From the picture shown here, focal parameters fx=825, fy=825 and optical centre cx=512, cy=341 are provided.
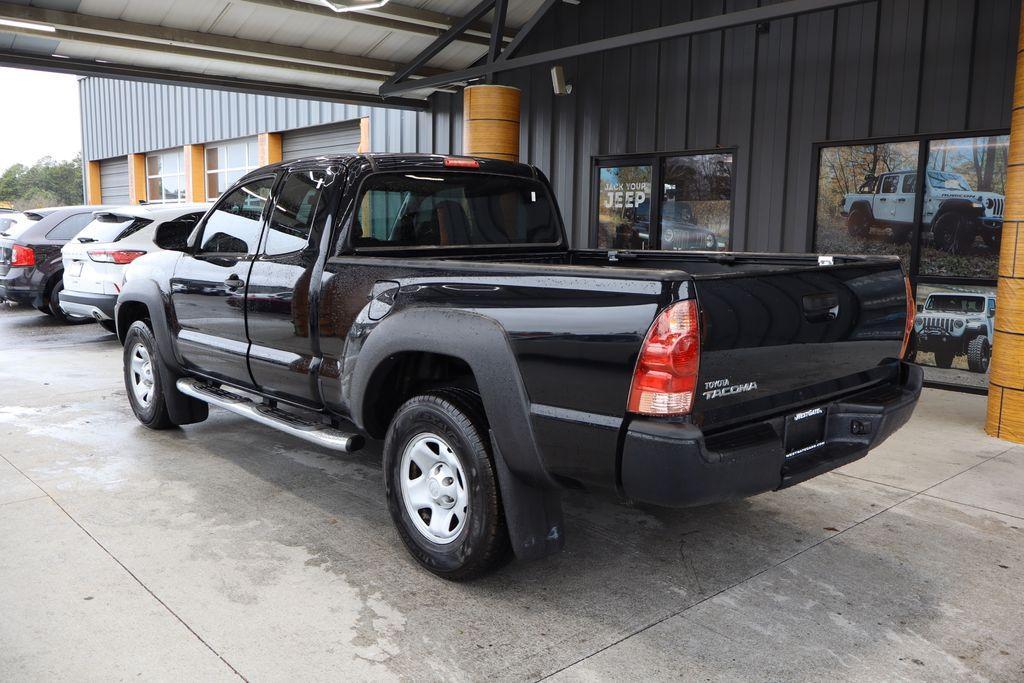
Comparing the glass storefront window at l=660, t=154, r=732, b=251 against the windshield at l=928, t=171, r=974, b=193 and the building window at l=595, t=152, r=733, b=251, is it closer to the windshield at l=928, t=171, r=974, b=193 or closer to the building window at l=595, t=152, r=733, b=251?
the building window at l=595, t=152, r=733, b=251

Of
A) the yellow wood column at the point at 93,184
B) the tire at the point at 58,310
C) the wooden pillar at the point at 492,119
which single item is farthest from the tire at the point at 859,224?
the yellow wood column at the point at 93,184

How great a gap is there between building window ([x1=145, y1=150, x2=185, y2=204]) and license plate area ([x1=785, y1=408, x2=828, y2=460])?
845 inches

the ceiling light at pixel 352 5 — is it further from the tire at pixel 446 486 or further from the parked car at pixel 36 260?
the parked car at pixel 36 260

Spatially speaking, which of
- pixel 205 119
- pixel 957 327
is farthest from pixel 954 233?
pixel 205 119

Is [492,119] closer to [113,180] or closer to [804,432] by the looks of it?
[804,432]

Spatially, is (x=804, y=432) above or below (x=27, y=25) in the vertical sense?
below

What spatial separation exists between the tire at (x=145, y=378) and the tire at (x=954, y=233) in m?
6.87

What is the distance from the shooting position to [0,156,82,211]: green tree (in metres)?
53.5

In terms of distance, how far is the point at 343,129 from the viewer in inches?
638

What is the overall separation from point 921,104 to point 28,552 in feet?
25.5

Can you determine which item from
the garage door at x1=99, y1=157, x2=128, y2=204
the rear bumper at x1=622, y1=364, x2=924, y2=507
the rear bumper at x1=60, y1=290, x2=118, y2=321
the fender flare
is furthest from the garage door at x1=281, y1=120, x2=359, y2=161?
the rear bumper at x1=622, y1=364, x2=924, y2=507

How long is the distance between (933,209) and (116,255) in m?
8.41

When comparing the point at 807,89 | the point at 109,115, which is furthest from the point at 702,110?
the point at 109,115

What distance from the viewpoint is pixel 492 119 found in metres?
9.11
